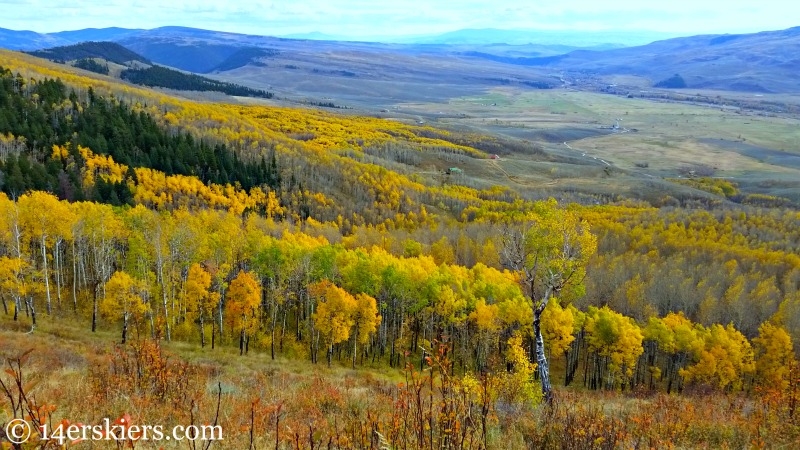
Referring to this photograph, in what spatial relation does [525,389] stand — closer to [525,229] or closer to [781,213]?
[525,229]

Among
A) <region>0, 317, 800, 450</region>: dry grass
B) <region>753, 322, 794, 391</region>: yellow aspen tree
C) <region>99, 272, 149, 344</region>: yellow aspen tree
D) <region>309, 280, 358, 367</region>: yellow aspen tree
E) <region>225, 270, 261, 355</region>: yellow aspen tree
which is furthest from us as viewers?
<region>753, 322, 794, 391</region>: yellow aspen tree

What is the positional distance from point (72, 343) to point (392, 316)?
42979 millimetres

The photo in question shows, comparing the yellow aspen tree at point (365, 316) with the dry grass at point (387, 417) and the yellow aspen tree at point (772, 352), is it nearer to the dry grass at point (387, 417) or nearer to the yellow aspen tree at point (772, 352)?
the dry grass at point (387, 417)

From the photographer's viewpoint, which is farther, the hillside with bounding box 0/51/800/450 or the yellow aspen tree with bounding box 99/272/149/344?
the yellow aspen tree with bounding box 99/272/149/344

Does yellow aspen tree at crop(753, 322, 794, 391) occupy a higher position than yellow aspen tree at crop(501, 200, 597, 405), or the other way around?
yellow aspen tree at crop(501, 200, 597, 405)

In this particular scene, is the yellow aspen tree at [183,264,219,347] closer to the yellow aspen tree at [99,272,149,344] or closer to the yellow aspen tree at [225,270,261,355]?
the yellow aspen tree at [225,270,261,355]

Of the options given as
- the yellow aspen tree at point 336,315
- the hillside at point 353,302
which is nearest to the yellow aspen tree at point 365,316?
the hillside at point 353,302

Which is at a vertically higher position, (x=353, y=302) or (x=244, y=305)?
(x=244, y=305)

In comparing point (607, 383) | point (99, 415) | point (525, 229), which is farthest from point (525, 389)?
point (607, 383)

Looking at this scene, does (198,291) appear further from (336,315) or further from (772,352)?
(772,352)

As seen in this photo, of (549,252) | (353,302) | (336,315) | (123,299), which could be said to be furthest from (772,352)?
(123,299)

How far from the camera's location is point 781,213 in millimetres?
164125

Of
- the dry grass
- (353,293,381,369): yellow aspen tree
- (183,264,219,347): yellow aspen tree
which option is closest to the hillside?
the dry grass

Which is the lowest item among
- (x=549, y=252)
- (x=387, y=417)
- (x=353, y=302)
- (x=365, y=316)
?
(x=365, y=316)
